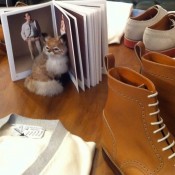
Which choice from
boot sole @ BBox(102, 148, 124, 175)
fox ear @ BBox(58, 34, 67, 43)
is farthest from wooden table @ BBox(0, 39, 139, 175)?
fox ear @ BBox(58, 34, 67, 43)

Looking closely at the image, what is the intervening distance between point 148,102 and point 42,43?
45cm

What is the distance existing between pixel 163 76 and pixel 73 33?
1.01 ft

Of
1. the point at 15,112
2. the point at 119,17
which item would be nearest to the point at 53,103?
the point at 15,112

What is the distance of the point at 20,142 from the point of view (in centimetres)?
64

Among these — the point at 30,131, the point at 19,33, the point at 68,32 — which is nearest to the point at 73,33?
the point at 68,32

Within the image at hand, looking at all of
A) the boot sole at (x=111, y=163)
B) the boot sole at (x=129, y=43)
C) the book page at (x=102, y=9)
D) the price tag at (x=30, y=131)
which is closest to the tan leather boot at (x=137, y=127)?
the boot sole at (x=111, y=163)

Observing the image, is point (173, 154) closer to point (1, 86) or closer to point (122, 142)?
point (122, 142)

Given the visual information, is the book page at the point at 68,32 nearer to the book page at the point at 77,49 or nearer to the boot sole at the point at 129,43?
the book page at the point at 77,49

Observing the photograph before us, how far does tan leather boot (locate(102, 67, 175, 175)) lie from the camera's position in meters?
0.51

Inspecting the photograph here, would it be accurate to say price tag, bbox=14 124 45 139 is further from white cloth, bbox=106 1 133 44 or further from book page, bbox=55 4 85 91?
white cloth, bbox=106 1 133 44

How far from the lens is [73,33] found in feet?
2.58

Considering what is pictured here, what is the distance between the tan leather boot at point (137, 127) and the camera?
0.51 m

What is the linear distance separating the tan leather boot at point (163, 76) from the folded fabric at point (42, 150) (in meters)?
0.18

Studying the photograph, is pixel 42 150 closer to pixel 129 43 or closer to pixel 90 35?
pixel 90 35
